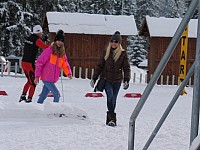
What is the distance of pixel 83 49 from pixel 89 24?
132 cm

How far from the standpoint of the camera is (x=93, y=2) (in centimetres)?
5097

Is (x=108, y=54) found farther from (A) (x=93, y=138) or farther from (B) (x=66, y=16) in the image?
(B) (x=66, y=16)

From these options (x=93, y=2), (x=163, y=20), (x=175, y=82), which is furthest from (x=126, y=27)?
(x=93, y=2)

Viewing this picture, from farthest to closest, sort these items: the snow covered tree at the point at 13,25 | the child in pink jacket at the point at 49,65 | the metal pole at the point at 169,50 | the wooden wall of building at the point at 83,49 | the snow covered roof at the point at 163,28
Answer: the snow covered tree at the point at 13,25
the wooden wall of building at the point at 83,49
the snow covered roof at the point at 163,28
the child in pink jacket at the point at 49,65
the metal pole at the point at 169,50

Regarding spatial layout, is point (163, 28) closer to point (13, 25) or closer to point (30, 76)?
point (30, 76)

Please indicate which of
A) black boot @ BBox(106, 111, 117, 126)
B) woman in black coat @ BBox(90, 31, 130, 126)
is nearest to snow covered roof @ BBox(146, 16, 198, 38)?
woman in black coat @ BBox(90, 31, 130, 126)

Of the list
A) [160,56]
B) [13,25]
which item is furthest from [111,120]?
[13,25]

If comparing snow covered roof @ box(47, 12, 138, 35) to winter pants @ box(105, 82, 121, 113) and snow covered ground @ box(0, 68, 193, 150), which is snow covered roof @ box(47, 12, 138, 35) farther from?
winter pants @ box(105, 82, 121, 113)

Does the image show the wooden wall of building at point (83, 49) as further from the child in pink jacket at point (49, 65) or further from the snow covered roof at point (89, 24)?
the child in pink jacket at point (49, 65)

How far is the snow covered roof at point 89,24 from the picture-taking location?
72.5 ft

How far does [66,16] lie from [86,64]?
2.69 meters

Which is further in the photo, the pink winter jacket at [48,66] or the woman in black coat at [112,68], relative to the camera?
the pink winter jacket at [48,66]

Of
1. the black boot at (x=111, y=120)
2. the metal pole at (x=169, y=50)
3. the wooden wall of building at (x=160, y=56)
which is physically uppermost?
the metal pole at (x=169, y=50)

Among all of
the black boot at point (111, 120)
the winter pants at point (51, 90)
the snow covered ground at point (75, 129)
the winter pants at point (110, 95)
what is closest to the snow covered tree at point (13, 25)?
the snow covered ground at point (75, 129)
